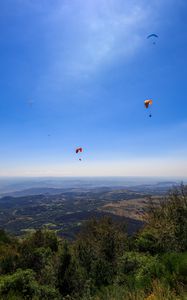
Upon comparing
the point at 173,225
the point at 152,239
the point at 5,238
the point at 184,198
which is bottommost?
the point at 5,238

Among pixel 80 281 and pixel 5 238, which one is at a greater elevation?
pixel 80 281

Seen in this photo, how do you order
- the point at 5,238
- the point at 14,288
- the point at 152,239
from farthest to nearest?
1. the point at 5,238
2. the point at 152,239
3. the point at 14,288

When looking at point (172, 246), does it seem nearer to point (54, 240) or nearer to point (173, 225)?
point (173, 225)

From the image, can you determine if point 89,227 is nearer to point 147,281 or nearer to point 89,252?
point 89,252

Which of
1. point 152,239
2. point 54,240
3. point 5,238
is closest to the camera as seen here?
point 152,239

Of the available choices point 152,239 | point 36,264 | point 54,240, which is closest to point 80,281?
point 36,264

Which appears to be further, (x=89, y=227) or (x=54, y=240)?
(x=54, y=240)
